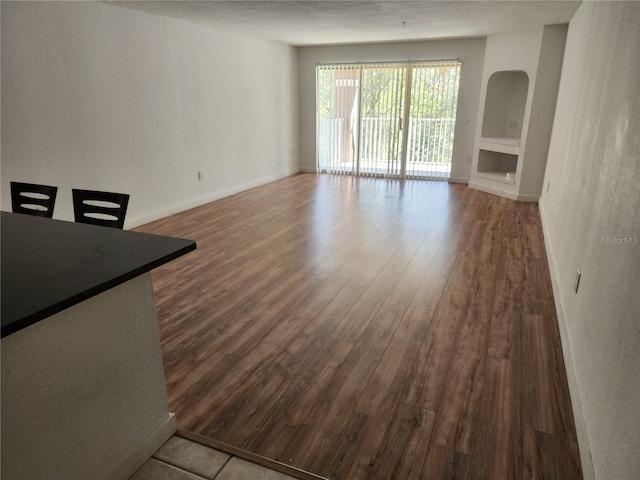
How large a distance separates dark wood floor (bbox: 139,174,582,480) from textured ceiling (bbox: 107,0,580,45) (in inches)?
90.0

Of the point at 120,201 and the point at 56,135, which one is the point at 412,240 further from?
the point at 56,135

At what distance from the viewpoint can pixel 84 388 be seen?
4.37ft

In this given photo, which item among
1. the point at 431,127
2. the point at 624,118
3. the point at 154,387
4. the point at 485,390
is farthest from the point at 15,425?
the point at 431,127

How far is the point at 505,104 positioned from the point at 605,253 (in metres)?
5.73

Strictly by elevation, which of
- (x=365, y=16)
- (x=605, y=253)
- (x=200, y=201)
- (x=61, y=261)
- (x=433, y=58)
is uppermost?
(x=365, y=16)

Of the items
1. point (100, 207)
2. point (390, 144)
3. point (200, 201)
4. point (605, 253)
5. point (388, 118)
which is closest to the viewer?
point (605, 253)

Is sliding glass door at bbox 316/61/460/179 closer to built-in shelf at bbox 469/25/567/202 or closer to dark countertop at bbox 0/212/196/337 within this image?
built-in shelf at bbox 469/25/567/202

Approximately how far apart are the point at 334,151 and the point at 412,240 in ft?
14.2

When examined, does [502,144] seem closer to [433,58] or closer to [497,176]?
[497,176]

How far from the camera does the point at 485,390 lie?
2.07 metres

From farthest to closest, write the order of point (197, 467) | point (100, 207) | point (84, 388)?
point (100, 207) < point (197, 467) < point (84, 388)

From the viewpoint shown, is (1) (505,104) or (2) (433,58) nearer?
(1) (505,104)

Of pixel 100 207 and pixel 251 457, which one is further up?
pixel 100 207

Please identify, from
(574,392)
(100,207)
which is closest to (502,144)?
(574,392)
